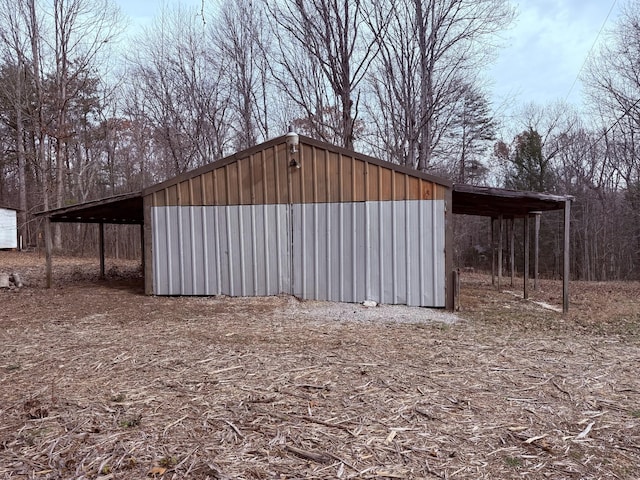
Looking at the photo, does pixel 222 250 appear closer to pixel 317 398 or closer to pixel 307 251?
pixel 307 251

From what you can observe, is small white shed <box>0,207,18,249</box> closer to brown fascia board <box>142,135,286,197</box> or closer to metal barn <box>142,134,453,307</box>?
brown fascia board <box>142,135,286,197</box>

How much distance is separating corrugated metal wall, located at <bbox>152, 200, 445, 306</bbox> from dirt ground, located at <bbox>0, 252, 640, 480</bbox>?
4.71ft

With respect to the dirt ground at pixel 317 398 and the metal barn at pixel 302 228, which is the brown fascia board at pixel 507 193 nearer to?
the metal barn at pixel 302 228

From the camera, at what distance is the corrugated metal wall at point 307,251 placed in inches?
312

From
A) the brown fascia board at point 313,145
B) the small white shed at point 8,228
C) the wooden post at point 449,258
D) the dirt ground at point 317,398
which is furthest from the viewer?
the small white shed at point 8,228

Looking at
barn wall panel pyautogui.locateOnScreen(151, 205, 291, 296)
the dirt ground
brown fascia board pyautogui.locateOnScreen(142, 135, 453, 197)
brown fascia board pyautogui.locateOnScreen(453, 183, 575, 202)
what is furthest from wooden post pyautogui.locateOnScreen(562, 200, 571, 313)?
barn wall panel pyautogui.locateOnScreen(151, 205, 291, 296)

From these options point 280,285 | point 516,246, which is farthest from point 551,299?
point 516,246

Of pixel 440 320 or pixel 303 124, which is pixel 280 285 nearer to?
pixel 440 320

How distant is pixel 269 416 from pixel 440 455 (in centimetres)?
117

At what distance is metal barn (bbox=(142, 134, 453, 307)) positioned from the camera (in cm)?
794

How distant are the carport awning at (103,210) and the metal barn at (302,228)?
651 millimetres

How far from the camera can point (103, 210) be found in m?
10.4

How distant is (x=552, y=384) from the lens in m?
3.75

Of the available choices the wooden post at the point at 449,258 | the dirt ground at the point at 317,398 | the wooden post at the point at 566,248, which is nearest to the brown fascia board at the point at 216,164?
the dirt ground at the point at 317,398
